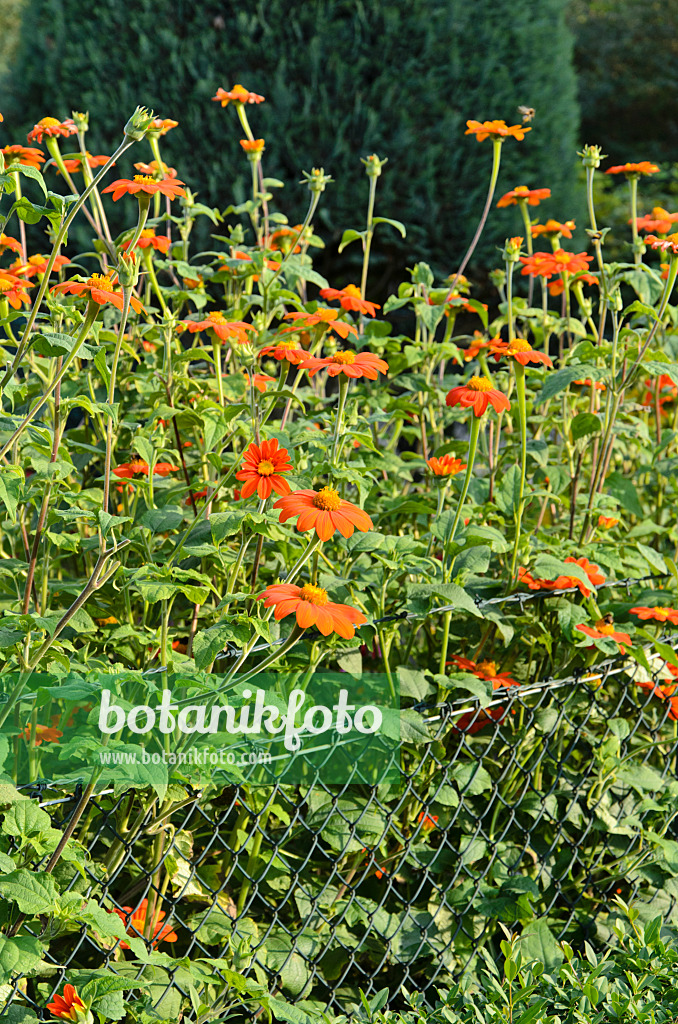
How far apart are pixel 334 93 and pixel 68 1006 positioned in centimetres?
529

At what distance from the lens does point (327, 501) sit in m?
1.21

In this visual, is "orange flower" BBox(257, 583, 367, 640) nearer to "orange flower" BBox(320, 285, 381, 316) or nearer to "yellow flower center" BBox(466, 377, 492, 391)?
"yellow flower center" BBox(466, 377, 492, 391)

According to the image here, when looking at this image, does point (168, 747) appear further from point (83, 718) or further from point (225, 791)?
point (83, 718)

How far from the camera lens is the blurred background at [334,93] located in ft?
17.4

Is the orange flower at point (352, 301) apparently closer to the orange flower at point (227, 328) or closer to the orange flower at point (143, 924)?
the orange flower at point (227, 328)

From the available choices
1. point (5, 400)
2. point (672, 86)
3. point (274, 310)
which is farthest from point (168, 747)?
point (672, 86)

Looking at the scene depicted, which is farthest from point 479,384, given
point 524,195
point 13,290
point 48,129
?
point 48,129

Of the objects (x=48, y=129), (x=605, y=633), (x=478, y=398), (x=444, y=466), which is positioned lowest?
(x=605, y=633)

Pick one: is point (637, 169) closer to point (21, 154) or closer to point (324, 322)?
point (324, 322)

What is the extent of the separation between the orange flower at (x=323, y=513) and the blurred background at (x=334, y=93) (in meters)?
4.22

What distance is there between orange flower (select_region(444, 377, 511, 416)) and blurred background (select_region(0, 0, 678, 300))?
3788 millimetres

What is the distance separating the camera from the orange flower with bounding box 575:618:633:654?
1.71 m

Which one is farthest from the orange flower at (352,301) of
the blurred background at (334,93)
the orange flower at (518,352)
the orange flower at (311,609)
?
the blurred background at (334,93)

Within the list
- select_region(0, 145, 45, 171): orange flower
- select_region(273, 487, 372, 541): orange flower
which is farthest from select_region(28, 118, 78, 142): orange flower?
select_region(273, 487, 372, 541): orange flower
